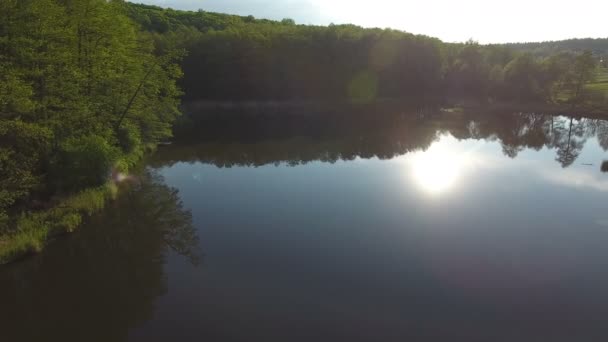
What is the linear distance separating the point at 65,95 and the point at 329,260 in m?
19.9

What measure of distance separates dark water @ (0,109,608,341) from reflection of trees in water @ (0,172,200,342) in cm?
8

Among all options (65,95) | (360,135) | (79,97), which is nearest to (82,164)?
(79,97)

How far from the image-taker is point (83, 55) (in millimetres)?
31703

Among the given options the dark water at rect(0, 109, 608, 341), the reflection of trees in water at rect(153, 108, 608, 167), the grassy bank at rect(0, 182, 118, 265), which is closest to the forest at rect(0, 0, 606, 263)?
the grassy bank at rect(0, 182, 118, 265)

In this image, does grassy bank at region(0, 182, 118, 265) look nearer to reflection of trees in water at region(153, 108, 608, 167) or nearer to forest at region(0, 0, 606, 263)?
forest at region(0, 0, 606, 263)

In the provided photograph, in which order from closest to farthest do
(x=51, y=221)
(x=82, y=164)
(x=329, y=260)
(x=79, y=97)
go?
(x=329, y=260), (x=51, y=221), (x=79, y=97), (x=82, y=164)

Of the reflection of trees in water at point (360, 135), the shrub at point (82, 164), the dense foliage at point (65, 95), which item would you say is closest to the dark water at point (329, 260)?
the shrub at point (82, 164)

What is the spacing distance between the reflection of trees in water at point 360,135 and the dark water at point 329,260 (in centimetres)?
622

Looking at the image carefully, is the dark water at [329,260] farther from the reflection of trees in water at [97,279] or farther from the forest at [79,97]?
the forest at [79,97]

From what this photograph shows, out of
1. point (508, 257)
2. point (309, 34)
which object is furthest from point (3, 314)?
point (309, 34)

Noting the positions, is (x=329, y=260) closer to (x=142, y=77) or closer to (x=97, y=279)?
(x=97, y=279)

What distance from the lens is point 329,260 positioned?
21844mm

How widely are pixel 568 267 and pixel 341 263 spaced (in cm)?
1196

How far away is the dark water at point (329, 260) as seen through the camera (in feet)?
54.2
